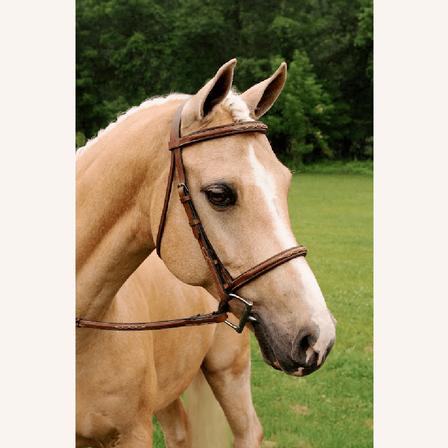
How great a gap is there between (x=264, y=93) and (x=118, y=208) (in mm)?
628

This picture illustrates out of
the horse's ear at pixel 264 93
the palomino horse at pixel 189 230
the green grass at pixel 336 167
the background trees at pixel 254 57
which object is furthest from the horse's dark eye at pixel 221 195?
the green grass at pixel 336 167

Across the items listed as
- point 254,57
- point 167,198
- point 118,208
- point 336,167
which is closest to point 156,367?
point 118,208

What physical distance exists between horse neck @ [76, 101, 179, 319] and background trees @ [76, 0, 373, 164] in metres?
1.55

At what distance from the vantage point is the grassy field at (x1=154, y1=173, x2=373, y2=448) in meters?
3.96

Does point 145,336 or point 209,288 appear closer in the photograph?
point 209,288

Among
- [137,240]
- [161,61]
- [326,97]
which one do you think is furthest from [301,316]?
[161,61]

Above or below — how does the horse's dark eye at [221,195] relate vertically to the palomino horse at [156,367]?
above

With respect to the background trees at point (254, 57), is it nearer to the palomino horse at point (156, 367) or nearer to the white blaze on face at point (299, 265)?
the palomino horse at point (156, 367)

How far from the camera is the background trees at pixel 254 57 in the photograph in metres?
3.54

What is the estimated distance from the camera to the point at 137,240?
78.4 inches

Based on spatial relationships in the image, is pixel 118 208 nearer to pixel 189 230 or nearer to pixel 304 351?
pixel 189 230

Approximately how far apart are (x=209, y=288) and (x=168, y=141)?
0.49 m

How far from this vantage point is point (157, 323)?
77.0 inches
